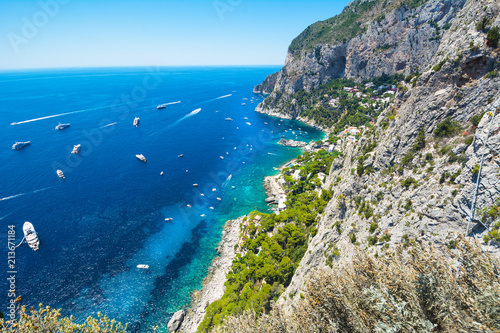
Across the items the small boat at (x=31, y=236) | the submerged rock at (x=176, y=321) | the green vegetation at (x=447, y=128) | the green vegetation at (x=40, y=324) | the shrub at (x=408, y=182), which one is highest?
the green vegetation at (x=447, y=128)

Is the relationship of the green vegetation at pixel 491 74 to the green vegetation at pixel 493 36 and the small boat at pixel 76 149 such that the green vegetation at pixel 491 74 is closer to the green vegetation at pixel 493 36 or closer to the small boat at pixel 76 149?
the green vegetation at pixel 493 36

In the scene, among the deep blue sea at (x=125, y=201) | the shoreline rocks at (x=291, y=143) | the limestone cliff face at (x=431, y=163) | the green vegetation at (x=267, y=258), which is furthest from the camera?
the shoreline rocks at (x=291, y=143)

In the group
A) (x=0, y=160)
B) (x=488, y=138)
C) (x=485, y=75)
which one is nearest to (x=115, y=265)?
(x=488, y=138)

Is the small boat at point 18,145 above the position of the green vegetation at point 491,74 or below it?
below

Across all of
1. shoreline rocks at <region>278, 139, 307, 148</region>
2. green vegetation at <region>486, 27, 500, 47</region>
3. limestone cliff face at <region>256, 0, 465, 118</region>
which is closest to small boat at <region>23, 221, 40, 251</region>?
green vegetation at <region>486, 27, 500, 47</region>

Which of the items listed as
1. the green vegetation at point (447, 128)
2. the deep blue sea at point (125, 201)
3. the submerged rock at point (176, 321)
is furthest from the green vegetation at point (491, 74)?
the deep blue sea at point (125, 201)

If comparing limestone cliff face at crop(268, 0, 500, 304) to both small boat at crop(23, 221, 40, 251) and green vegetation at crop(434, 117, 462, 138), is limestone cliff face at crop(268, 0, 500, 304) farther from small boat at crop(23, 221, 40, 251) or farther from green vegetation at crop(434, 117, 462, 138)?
small boat at crop(23, 221, 40, 251)

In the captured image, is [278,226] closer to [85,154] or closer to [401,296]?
[401,296]

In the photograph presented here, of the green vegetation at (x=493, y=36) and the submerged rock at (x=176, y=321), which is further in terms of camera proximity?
the submerged rock at (x=176, y=321)
